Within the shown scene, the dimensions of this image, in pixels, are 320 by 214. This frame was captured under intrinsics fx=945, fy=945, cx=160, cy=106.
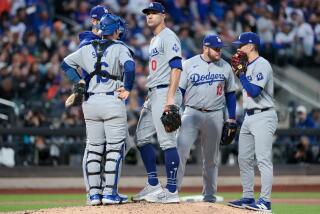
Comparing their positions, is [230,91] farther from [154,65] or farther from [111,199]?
[111,199]

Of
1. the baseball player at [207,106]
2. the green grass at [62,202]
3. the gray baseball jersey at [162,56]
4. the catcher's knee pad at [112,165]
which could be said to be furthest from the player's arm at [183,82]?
the green grass at [62,202]

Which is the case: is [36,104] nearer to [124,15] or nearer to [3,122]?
[3,122]

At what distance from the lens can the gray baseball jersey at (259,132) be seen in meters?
10.5

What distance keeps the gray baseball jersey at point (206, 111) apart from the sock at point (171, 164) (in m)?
0.85

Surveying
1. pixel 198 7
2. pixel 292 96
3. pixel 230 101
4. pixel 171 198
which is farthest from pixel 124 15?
pixel 171 198

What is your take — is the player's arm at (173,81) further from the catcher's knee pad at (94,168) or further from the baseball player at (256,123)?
the baseball player at (256,123)

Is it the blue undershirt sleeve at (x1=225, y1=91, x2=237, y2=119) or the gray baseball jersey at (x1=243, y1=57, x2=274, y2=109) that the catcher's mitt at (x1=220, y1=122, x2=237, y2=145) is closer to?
the blue undershirt sleeve at (x1=225, y1=91, x2=237, y2=119)

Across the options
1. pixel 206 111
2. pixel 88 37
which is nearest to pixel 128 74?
pixel 88 37

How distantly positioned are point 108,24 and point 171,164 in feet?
5.27

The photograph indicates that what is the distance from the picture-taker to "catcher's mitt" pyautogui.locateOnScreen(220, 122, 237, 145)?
10852 millimetres

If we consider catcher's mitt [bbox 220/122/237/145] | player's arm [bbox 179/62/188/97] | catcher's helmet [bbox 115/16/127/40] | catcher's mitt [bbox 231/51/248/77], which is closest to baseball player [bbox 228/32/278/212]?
catcher's mitt [bbox 231/51/248/77]

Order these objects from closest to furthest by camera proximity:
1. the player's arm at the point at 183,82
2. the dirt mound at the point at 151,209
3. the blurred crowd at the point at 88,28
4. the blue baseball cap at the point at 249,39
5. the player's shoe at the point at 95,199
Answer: the dirt mound at the point at 151,209 → the player's shoe at the point at 95,199 → the blue baseball cap at the point at 249,39 → the player's arm at the point at 183,82 → the blurred crowd at the point at 88,28

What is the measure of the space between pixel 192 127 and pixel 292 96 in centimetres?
795

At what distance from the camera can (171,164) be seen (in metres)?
9.88
